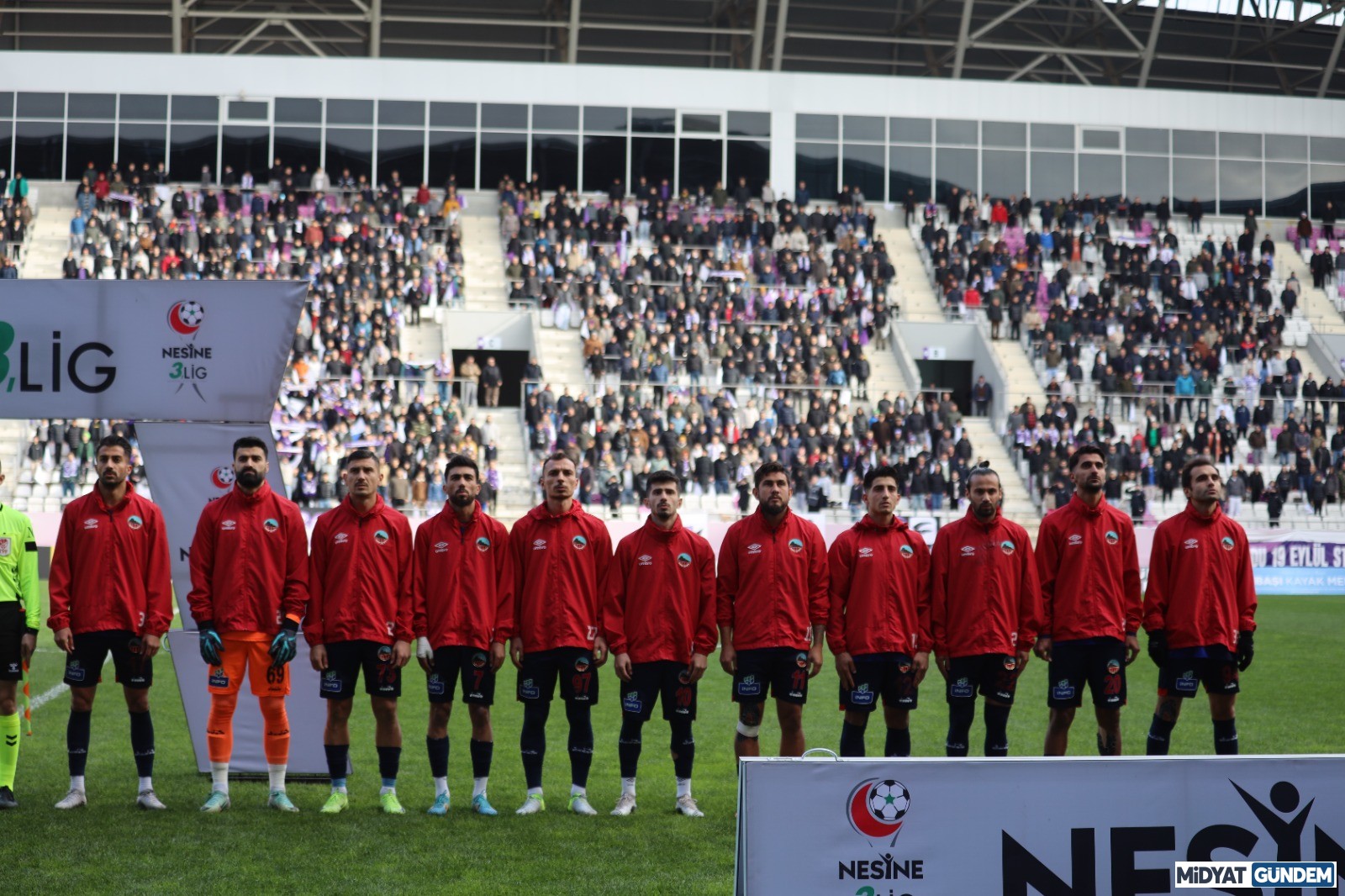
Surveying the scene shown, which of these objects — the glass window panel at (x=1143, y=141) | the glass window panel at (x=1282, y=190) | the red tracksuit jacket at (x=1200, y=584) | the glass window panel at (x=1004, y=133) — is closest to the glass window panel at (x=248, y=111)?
the glass window panel at (x=1004, y=133)

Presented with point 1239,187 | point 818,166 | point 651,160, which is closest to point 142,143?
point 651,160

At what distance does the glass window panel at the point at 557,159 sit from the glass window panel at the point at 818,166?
239 inches

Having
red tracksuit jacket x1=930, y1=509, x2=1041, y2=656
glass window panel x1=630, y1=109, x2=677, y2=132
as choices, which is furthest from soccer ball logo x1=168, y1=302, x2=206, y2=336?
glass window panel x1=630, y1=109, x2=677, y2=132

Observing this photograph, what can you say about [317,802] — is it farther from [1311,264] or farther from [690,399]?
[1311,264]

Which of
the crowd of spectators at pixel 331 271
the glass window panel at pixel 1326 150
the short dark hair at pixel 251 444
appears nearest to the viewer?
the short dark hair at pixel 251 444

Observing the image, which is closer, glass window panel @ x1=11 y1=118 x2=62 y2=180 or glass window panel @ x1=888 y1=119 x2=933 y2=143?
glass window panel @ x1=11 y1=118 x2=62 y2=180

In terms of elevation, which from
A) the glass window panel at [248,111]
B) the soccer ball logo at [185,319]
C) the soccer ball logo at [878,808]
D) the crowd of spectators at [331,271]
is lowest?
the soccer ball logo at [878,808]

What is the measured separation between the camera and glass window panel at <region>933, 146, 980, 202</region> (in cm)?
4009

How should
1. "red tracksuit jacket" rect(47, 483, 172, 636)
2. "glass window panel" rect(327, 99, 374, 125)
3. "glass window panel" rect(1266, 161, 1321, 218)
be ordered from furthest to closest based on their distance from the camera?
1. "glass window panel" rect(1266, 161, 1321, 218)
2. "glass window panel" rect(327, 99, 374, 125)
3. "red tracksuit jacket" rect(47, 483, 172, 636)

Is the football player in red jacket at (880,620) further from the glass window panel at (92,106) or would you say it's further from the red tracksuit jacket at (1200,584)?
the glass window panel at (92,106)

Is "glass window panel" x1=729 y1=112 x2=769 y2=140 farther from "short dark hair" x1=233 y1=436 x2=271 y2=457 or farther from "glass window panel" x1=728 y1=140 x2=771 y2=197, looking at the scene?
"short dark hair" x1=233 y1=436 x2=271 y2=457

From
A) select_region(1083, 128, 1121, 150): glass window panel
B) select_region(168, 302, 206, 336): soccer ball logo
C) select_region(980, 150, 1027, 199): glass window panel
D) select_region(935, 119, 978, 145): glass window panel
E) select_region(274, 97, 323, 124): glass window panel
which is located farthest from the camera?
select_region(1083, 128, 1121, 150): glass window panel

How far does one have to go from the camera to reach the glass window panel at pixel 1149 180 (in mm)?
40938

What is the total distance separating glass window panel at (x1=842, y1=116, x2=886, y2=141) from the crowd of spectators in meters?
11.0
